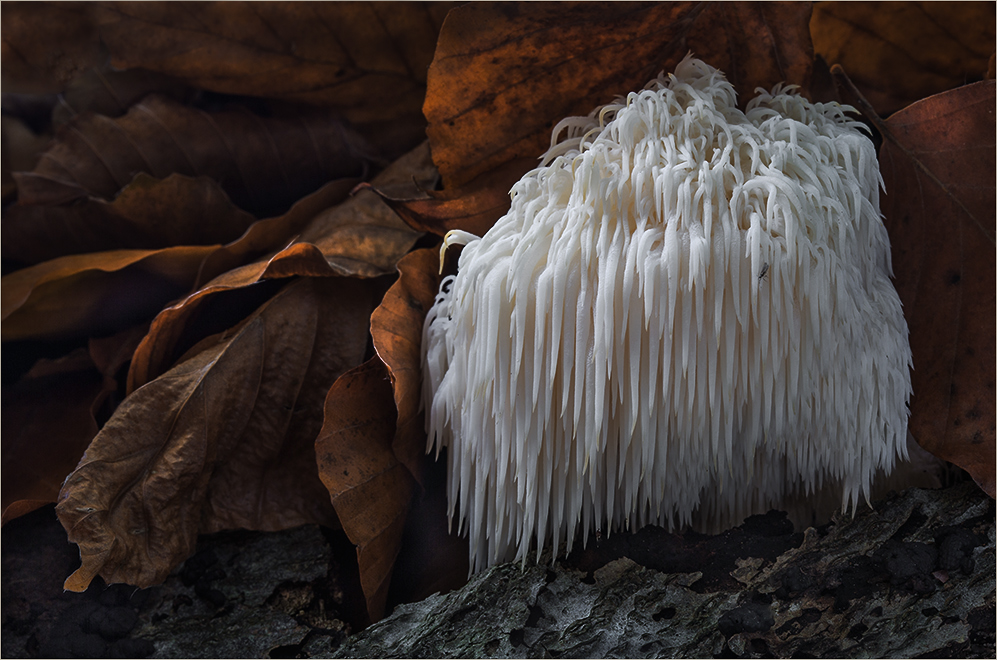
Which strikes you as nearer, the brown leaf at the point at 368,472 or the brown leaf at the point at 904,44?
the brown leaf at the point at 368,472

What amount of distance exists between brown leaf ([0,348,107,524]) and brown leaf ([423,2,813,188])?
0.74 m

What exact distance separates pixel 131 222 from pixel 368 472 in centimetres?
76

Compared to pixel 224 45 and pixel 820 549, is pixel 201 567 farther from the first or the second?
pixel 224 45

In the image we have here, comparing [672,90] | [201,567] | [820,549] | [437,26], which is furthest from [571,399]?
[437,26]

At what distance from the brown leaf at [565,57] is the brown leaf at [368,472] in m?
0.42

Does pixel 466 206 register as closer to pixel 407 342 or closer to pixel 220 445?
pixel 407 342

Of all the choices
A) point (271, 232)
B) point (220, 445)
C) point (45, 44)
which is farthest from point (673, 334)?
point (45, 44)

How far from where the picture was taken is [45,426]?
103cm

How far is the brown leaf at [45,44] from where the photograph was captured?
1.27 metres

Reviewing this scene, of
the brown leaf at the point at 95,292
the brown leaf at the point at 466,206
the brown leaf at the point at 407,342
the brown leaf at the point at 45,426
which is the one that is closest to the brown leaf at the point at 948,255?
the brown leaf at the point at 466,206

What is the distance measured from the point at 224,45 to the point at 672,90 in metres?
0.93

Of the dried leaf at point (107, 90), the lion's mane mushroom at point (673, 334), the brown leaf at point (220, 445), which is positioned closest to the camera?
the lion's mane mushroom at point (673, 334)

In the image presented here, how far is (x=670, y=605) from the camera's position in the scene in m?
0.79

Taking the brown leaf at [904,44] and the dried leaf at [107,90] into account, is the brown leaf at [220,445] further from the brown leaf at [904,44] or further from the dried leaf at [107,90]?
the brown leaf at [904,44]
